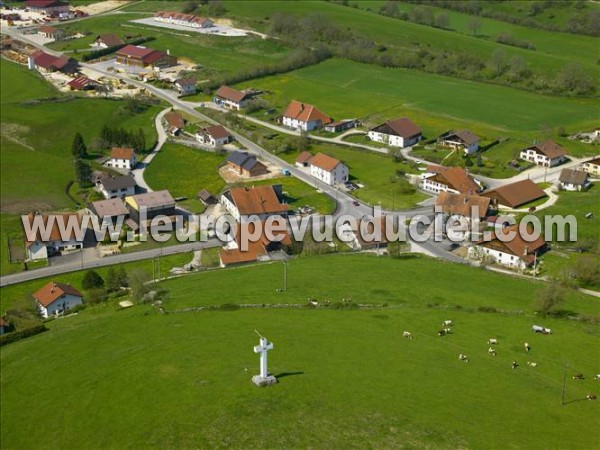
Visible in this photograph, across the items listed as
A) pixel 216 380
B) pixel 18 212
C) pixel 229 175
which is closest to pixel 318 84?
pixel 229 175

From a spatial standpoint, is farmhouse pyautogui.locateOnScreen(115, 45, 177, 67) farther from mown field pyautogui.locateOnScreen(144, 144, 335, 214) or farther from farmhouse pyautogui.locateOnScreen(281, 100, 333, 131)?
mown field pyautogui.locateOnScreen(144, 144, 335, 214)

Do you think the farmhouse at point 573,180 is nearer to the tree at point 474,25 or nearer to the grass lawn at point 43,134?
the grass lawn at point 43,134

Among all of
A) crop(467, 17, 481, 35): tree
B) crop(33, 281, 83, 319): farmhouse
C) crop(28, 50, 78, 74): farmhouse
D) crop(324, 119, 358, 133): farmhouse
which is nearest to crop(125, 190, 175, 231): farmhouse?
crop(33, 281, 83, 319): farmhouse

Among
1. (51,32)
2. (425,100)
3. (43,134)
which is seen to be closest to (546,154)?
(425,100)

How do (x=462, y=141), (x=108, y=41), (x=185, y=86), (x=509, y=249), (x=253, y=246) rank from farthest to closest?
(x=108, y=41) → (x=185, y=86) → (x=462, y=141) → (x=253, y=246) → (x=509, y=249)

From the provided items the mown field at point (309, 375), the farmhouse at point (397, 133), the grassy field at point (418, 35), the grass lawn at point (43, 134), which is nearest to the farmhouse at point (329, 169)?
the farmhouse at point (397, 133)

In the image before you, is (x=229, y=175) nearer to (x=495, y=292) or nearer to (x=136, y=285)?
(x=136, y=285)

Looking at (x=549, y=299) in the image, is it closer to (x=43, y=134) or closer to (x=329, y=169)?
(x=329, y=169)
